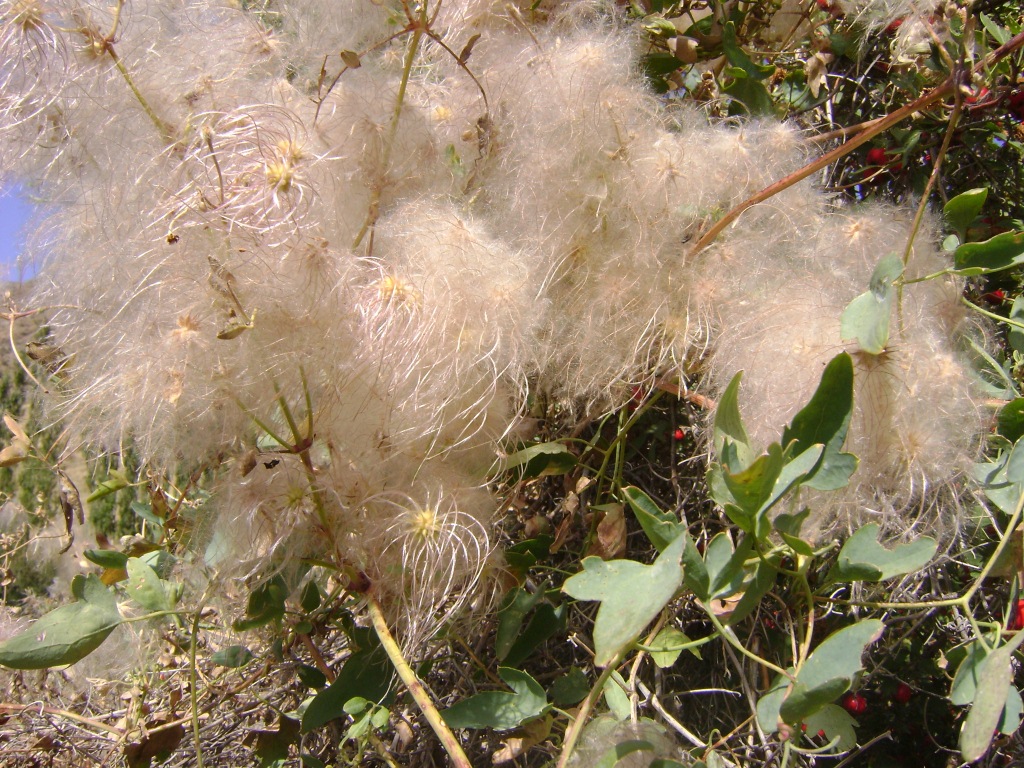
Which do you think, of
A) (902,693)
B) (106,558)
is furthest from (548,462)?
(902,693)

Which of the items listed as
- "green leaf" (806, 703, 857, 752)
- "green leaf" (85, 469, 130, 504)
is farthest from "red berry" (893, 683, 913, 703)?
"green leaf" (85, 469, 130, 504)

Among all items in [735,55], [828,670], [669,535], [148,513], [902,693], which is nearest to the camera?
[828,670]

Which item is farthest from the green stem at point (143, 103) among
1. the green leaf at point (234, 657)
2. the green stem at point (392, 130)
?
the green leaf at point (234, 657)

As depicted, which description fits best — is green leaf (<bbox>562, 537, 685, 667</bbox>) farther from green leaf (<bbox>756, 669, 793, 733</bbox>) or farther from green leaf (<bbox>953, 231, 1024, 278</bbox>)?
green leaf (<bbox>953, 231, 1024, 278</bbox>)

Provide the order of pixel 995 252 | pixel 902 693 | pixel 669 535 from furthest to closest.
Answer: pixel 902 693
pixel 995 252
pixel 669 535

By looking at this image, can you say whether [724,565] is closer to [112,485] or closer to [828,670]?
[828,670]

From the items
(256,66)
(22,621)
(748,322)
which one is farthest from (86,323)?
(22,621)
